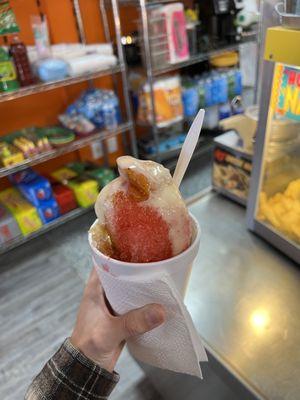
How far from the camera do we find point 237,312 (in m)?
0.74

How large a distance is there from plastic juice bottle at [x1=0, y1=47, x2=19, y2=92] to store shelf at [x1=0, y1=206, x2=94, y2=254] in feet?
2.43

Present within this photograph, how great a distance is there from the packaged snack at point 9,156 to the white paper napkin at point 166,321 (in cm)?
134

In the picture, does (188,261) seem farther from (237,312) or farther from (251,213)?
(251,213)

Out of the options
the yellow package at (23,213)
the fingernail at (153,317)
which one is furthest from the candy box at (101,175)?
the fingernail at (153,317)

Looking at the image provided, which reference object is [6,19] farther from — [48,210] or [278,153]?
[278,153]

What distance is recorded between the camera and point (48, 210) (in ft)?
6.29

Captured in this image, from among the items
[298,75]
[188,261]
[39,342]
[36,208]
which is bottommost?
[39,342]

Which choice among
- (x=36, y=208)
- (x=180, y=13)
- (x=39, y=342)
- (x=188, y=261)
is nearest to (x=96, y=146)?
(x=36, y=208)

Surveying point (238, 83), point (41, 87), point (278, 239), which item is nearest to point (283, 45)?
point (278, 239)

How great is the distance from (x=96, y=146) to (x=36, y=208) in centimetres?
74

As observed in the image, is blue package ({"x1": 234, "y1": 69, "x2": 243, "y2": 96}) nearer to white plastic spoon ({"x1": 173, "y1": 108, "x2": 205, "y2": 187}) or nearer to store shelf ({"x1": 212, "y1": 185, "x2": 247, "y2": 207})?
store shelf ({"x1": 212, "y1": 185, "x2": 247, "y2": 207})

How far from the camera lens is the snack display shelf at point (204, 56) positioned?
2.13 meters

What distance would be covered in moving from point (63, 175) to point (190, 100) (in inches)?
39.4

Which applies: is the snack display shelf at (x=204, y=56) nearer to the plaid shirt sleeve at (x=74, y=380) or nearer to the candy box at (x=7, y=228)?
the candy box at (x=7, y=228)
